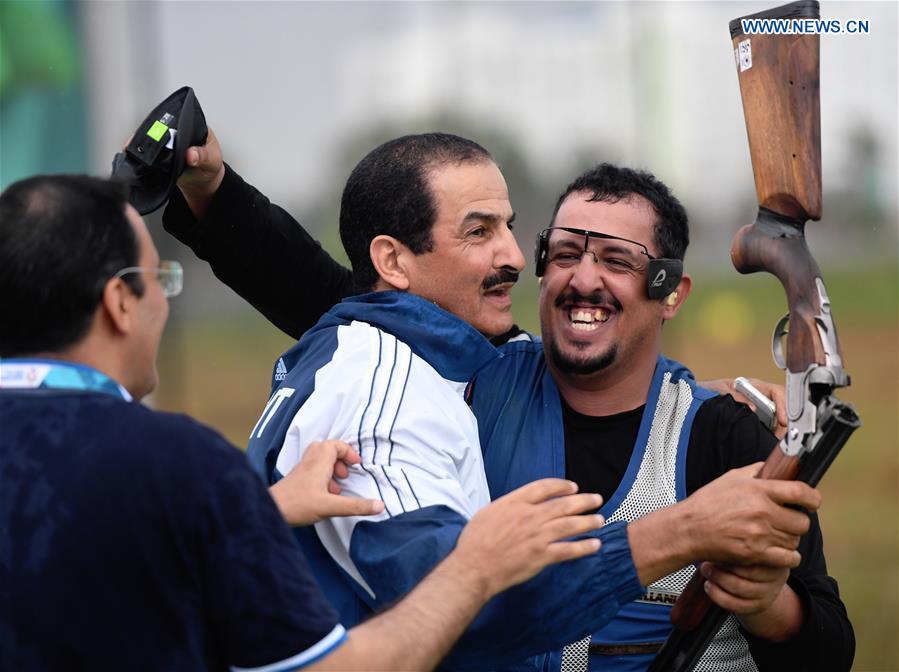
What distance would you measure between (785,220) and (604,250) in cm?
59

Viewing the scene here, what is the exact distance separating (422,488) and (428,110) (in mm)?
9118

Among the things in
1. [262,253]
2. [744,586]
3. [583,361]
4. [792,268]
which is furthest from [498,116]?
[744,586]

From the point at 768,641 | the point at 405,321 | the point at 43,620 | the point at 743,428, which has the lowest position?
the point at 768,641

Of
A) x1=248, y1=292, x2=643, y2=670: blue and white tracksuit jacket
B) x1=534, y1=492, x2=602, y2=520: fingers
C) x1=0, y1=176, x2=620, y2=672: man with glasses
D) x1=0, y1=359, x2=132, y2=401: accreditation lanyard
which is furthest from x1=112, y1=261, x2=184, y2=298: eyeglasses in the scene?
x1=534, y1=492, x2=602, y2=520: fingers

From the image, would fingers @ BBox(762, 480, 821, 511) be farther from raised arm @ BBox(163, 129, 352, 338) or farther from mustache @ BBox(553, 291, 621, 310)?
raised arm @ BBox(163, 129, 352, 338)

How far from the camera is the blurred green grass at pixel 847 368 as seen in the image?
7.67m

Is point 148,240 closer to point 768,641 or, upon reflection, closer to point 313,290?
point 313,290

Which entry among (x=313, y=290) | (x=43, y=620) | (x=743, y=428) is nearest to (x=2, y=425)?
(x=43, y=620)

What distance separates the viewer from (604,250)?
329cm

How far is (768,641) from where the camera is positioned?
2.98 metres

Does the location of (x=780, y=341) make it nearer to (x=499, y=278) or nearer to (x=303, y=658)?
(x=499, y=278)

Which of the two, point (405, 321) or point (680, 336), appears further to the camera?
point (680, 336)

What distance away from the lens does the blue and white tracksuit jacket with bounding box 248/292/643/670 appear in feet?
7.75

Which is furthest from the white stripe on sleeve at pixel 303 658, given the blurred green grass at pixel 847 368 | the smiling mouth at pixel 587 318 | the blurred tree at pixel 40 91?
the blurred tree at pixel 40 91
